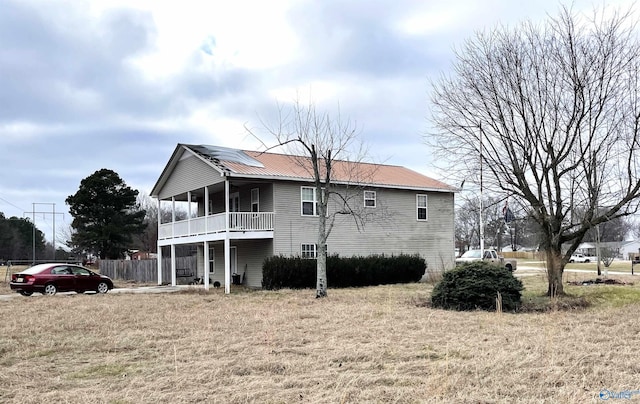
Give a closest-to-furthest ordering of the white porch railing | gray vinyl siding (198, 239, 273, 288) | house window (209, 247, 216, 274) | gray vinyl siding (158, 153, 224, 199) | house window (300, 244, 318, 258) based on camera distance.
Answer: the white porch railing < gray vinyl siding (158, 153, 224, 199) < gray vinyl siding (198, 239, 273, 288) < house window (300, 244, 318, 258) < house window (209, 247, 216, 274)

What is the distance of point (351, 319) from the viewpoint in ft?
40.9

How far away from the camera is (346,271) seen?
26016 mm

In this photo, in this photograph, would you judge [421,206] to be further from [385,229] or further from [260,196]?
[260,196]

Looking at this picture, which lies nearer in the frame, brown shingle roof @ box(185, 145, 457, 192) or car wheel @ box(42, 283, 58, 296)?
car wheel @ box(42, 283, 58, 296)

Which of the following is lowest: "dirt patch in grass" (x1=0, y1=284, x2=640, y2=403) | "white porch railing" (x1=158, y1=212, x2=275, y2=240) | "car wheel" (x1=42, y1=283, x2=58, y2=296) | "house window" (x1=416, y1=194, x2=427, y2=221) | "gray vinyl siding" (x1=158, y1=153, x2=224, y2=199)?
"dirt patch in grass" (x1=0, y1=284, x2=640, y2=403)

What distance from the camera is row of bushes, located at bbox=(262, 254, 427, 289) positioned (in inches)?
958

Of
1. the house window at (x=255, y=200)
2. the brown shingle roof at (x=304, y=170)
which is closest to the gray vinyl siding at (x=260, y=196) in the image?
the house window at (x=255, y=200)

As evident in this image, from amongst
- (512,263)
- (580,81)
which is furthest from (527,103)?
(512,263)

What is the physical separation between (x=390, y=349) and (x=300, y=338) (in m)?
1.78

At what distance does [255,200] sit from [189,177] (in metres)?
3.66

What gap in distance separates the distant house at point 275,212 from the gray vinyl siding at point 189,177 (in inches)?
1.8

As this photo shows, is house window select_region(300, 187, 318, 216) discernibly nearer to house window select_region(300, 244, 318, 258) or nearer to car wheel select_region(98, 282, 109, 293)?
house window select_region(300, 244, 318, 258)

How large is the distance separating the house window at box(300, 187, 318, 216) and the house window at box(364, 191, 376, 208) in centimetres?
284

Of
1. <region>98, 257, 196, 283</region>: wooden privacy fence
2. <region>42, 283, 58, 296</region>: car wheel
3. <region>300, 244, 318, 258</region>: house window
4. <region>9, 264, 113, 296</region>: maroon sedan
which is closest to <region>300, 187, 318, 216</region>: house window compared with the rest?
<region>300, 244, 318, 258</region>: house window
